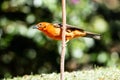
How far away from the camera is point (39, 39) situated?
15.5ft

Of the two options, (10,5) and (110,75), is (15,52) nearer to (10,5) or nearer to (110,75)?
(10,5)

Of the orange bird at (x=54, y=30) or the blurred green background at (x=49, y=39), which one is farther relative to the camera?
the blurred green background at (x=49, y=39)

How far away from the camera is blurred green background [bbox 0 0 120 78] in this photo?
472 centimetres

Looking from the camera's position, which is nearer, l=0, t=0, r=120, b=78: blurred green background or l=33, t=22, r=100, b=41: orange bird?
l=33, t=22, r=100, b=41: orange bird

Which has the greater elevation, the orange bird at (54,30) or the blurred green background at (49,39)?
the orange bird at (54,30)

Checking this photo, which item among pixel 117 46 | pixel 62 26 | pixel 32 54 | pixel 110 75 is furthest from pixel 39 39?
pixel 62 26

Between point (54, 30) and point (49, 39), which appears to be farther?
point (49, 39)

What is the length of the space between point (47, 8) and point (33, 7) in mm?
154

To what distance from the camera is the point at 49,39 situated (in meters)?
4.72

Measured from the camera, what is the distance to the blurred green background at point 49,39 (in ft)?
15.5

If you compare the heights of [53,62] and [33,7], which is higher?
[33,7]

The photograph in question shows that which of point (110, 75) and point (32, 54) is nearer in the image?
point (110, 75)

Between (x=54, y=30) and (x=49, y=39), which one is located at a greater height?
(x=54, y=30)

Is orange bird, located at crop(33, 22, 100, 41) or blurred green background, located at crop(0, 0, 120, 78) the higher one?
orange bird, located at crop(33, 22, 100, 41)
